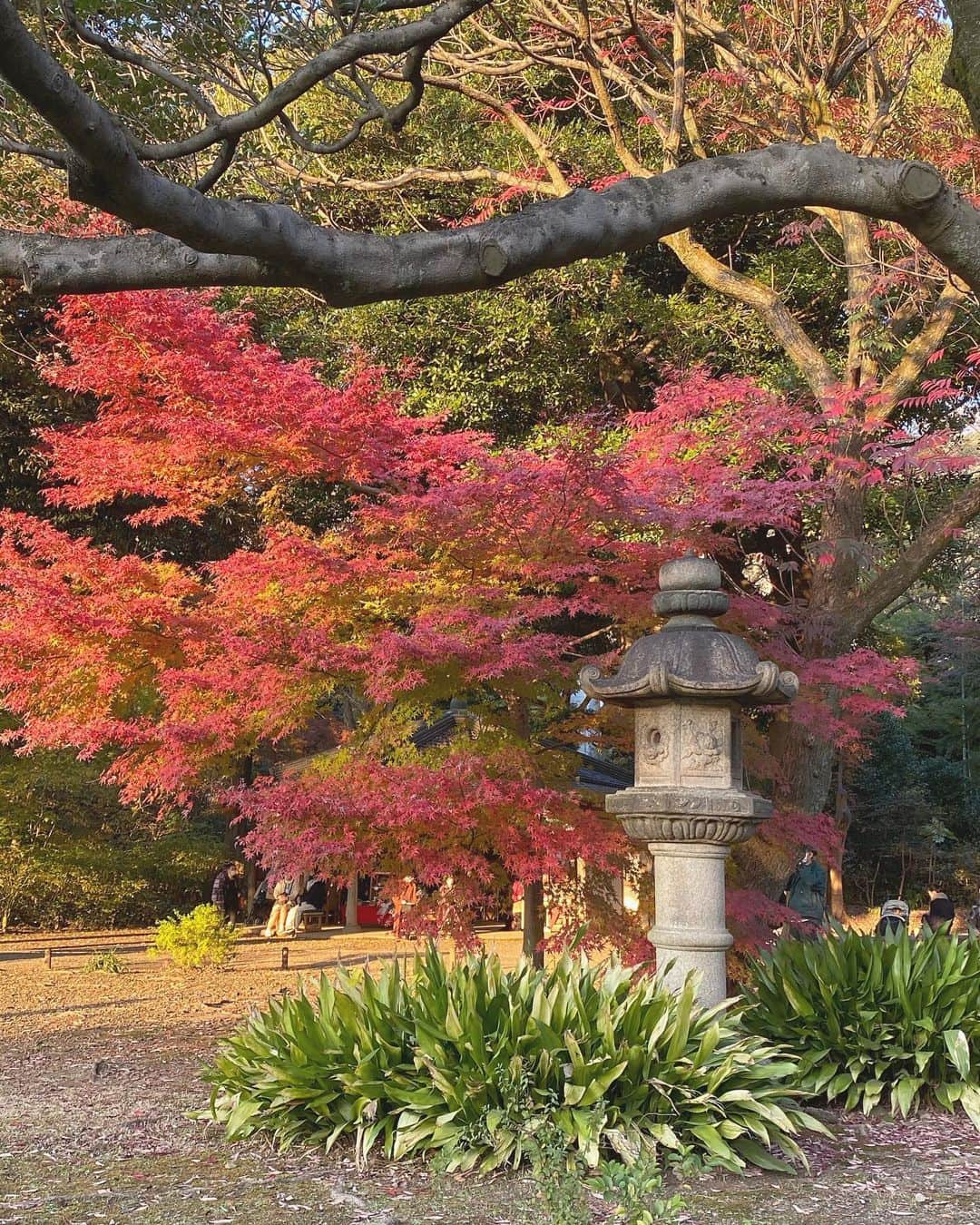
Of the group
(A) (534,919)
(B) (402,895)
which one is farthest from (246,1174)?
(A) (534,919)

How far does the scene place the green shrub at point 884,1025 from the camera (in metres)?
5.90

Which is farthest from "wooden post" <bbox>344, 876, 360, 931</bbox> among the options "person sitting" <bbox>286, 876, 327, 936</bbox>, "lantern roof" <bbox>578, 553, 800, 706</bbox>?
"lantern roof" <bbox>578, 553, 800, 706</bbox>

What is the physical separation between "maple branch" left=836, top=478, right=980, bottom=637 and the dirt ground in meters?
4.48

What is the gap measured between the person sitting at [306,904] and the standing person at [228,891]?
824 mm

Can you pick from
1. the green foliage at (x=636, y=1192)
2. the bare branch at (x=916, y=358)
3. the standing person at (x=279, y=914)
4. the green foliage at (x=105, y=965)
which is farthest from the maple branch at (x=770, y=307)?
the standing person at (x=279, y=914)

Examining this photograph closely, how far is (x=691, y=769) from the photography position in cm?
620

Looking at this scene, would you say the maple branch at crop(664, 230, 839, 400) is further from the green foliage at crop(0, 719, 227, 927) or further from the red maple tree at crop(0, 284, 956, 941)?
the green foliage at crop(0, 719, 227, 927)

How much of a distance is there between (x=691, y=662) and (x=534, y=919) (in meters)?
3.00

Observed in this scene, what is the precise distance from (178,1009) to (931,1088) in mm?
6480

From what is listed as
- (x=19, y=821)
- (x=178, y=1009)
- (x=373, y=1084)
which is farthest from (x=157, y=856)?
(x=373, y=1084)

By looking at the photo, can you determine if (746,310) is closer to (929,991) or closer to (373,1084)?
(929,991)

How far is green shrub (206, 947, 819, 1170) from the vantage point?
480cm

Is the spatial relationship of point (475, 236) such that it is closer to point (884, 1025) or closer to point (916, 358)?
point (884, 1025)

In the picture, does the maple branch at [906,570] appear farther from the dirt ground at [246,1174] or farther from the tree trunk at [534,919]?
the dirt ground at [246,1174]
